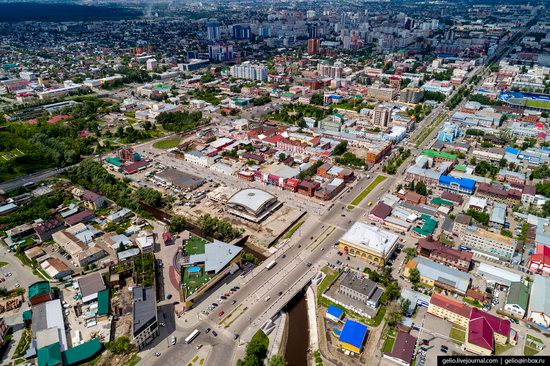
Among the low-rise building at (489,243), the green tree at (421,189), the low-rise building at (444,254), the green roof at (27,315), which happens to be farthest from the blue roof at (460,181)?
the green roof at (27,315)

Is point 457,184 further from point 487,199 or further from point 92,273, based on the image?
point 92,273

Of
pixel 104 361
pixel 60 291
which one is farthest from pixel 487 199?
pixel 60 291

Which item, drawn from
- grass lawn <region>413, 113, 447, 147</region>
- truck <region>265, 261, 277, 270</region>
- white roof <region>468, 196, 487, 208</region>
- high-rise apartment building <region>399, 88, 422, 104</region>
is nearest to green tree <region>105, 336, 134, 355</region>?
truck <region>265, 261, 277, 270</region>

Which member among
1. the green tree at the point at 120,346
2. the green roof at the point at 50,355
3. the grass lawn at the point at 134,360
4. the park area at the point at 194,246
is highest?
the park area at the point at 194,246

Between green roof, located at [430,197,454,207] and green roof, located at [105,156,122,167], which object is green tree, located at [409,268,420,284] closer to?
green roof, located at [430,197,454,207]

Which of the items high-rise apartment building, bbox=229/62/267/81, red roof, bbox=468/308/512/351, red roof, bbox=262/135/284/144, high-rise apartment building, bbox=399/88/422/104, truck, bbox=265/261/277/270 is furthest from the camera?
high-rise apartment building, bbox=229/62/267/81

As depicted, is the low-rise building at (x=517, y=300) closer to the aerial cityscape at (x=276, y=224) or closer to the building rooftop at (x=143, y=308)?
the aerial cityscape at (x=276, y=224)

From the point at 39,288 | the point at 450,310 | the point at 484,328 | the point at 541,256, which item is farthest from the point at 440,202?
the point at 39,288
